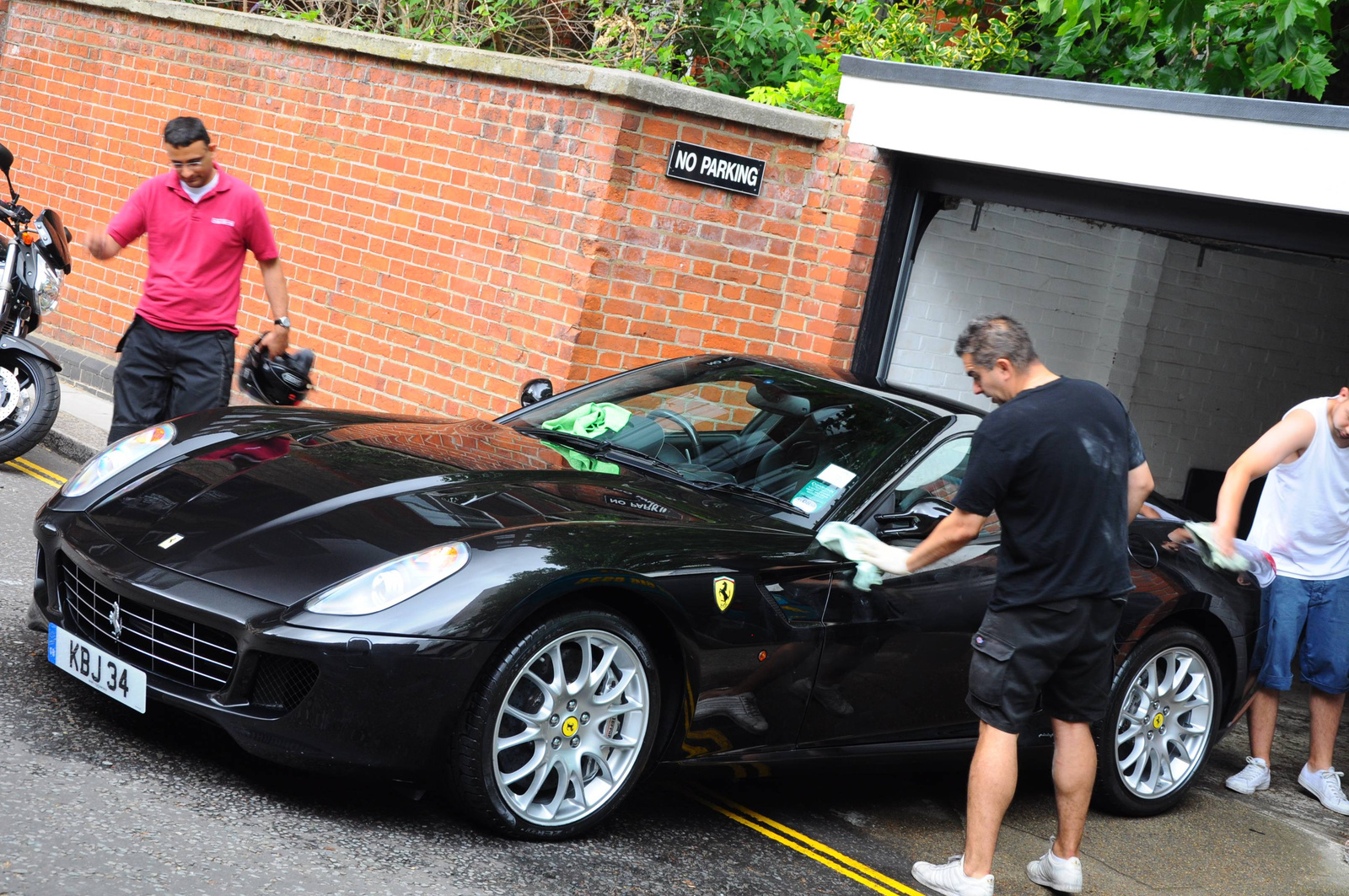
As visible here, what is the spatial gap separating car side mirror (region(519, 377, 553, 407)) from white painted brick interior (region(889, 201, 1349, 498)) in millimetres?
3551

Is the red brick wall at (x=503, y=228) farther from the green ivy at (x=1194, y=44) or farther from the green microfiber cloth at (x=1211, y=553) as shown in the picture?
the green microfiber cloth at (x=1211, y=553)

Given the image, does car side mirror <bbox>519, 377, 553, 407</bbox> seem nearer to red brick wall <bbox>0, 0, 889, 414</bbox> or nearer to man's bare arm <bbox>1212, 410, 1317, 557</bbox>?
red brick wall <bbox>0, 0, 889, 414</bbox>

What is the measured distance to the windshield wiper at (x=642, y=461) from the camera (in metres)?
4.59

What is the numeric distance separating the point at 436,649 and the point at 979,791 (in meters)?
1.68

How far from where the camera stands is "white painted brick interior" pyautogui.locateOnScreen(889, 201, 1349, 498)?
30.6ft

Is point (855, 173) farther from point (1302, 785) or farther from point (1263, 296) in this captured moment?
point (1263, 296)

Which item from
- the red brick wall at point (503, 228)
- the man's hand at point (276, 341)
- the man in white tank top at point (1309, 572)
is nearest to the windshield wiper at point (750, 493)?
the man in white tank top at point (1309, 572)

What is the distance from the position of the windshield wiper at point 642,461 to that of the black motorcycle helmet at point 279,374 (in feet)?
4.58

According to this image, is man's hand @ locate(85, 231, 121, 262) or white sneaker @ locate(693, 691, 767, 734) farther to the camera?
man's hand @ locate(85, 231, 121, 262)

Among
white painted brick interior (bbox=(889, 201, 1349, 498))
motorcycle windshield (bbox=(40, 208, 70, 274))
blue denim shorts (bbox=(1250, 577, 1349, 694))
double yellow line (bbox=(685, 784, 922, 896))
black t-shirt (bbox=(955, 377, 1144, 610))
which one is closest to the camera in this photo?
black t-shirt (bbox=(955, 377, 1144, 610))

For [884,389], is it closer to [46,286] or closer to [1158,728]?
[1158,728]

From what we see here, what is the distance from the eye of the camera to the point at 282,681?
11.6ft

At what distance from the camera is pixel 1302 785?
19.6ft

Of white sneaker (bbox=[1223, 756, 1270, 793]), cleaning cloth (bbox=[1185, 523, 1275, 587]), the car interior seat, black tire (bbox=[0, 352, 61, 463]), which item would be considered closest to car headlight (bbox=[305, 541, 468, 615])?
the car interior seat
